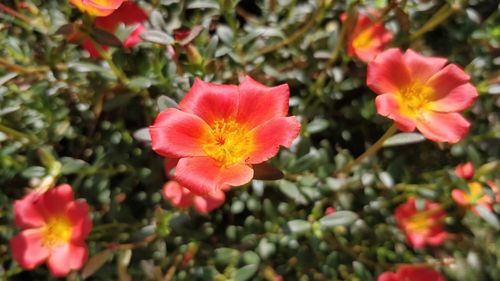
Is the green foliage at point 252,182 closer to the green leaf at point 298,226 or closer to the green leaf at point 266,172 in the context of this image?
the green leaf at point 298,226

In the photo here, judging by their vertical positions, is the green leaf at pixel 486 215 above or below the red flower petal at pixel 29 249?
above

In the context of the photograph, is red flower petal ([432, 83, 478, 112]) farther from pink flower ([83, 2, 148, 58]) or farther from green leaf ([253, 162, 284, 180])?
pink flower ([83, 2, 148, 58])

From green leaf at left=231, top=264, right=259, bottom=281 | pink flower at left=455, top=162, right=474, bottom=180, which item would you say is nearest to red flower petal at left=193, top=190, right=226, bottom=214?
green leaf at left=231, top=264, right=259, bottom=281

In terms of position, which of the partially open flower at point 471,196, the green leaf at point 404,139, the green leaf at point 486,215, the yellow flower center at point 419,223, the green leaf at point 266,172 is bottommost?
the yellow flower center at point 419,223

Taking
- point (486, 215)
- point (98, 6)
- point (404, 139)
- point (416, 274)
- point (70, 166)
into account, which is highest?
point (98, 6)

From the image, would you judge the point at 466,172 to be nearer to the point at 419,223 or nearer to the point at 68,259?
the point at 419,223

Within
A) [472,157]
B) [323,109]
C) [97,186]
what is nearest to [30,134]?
[97,186]

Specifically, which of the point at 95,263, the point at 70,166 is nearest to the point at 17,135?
the point at 70,166

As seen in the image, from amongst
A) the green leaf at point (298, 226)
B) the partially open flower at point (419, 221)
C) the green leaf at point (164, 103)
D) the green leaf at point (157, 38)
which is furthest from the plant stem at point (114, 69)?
the partially open flower at point (419, 221)
